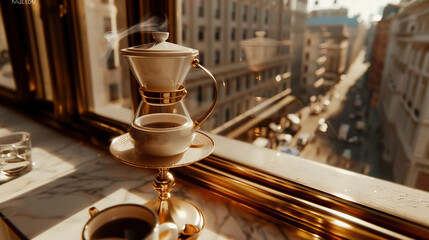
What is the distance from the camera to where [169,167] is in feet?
1.63

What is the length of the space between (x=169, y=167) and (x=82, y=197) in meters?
0.43

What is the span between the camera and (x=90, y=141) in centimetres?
113

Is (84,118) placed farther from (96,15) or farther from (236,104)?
(236,104)

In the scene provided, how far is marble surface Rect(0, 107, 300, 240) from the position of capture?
63 centimetres

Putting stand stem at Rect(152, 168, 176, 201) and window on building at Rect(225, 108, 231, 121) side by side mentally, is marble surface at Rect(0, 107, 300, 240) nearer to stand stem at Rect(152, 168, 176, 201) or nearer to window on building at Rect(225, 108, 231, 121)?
stand stem at Rect(152, 168, 176, 201)

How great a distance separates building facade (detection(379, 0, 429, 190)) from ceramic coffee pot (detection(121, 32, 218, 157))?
0.63 meters

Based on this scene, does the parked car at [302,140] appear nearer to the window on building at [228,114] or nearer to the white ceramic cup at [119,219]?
the window on building at [228,114]

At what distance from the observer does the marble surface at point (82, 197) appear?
0.63 metres

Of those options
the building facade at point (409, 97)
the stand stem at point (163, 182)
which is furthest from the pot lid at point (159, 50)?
the building facade at point (409, 97)

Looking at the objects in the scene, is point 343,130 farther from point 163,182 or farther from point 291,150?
point 163,182

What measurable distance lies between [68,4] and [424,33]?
1.27 m

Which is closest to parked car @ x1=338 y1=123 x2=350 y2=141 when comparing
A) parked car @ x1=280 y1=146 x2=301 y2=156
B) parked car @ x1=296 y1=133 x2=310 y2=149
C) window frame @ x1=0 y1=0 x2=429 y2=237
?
parked car @ x1=296 y1=133 x2=310 y2=149

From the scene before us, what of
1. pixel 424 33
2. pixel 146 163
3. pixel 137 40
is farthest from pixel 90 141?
pixel 424 33

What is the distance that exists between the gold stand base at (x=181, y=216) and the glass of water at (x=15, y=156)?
0.56m
